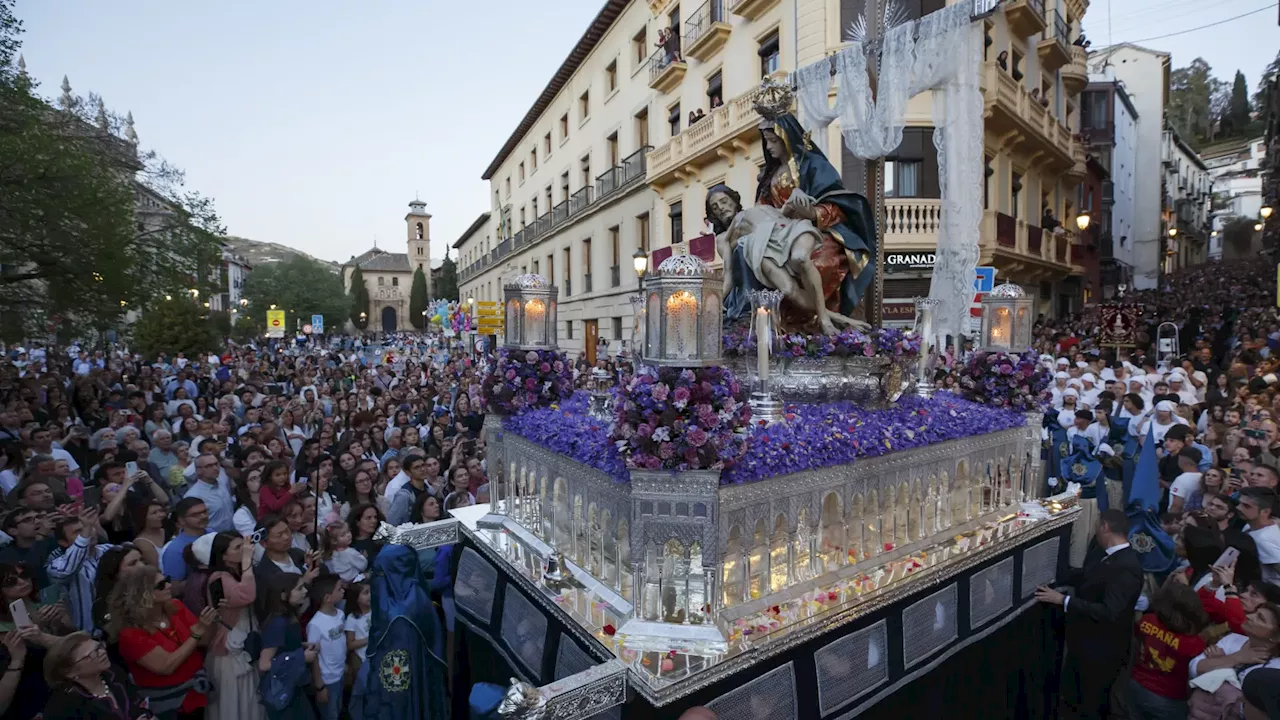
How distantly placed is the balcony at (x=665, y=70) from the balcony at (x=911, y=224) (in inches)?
392

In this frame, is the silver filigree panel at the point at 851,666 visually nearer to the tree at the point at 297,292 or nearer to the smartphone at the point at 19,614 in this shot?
the smartphone at the point at 19,614

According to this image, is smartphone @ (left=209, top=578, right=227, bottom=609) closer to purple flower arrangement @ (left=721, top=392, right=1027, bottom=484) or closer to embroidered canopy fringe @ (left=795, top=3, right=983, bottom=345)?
purple flower arrangement @ (left=721, top=392, right=1027, bottom=484)

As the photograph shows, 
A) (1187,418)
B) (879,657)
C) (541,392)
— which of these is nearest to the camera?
(879,657)

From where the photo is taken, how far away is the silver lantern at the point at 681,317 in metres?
3.91

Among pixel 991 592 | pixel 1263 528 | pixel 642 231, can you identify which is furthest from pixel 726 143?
pixel 1263 528

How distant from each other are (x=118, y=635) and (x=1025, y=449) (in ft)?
26.2

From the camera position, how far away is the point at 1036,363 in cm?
741

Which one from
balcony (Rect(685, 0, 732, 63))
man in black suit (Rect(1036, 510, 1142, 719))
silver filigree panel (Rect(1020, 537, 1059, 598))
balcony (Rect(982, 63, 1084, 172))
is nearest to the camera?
man in black suit (Rect(1036, 510, 1142, 719))

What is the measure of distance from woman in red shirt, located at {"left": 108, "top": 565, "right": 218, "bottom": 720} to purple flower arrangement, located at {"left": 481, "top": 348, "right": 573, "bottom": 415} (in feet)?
9.25

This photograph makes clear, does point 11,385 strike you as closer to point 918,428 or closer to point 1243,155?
point 918,428

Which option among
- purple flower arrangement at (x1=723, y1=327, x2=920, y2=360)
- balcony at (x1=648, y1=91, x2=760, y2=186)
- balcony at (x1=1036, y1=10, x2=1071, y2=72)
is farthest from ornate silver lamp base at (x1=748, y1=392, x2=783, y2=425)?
balcony at (x1=1036, y1=10, x2=1071, y2=72)

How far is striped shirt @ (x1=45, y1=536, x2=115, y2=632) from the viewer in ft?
15.1

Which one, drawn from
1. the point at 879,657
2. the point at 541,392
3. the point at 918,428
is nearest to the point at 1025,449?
the point at 918,428

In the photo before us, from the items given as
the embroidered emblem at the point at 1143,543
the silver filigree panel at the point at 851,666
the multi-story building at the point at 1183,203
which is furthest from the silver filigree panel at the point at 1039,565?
the multi-story building at the point at 1183,203
